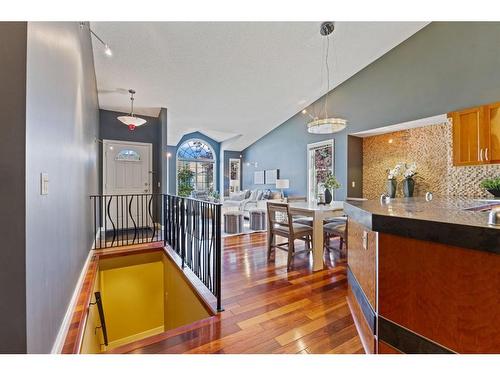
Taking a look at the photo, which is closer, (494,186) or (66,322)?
(66,322)

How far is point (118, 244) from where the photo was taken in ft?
13.2

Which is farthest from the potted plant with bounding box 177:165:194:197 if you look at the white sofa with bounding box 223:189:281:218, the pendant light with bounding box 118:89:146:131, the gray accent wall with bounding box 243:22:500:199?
the gray accent wall with bounding box 243:22:500:199

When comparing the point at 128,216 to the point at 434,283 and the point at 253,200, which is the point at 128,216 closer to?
the point at 253,200

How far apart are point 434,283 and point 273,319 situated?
143 cm

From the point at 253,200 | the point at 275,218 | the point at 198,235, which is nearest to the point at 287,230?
the point at 275,218

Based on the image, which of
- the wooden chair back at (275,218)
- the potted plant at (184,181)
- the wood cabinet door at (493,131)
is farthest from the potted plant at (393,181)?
the potted plant at (184,181)

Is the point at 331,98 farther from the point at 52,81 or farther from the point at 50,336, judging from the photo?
the point at 50,336

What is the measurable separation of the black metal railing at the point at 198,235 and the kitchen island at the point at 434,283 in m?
1.35

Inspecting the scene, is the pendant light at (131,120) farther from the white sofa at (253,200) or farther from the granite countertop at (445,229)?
the granite countertop at (445,229)

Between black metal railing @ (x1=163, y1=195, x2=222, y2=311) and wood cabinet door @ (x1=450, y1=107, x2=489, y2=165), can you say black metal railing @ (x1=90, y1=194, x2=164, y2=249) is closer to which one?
black metal railing @ (x1=163, y1=195, x2=222, y2=311)

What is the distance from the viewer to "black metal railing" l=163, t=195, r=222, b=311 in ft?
6.96

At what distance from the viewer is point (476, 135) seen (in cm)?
318
